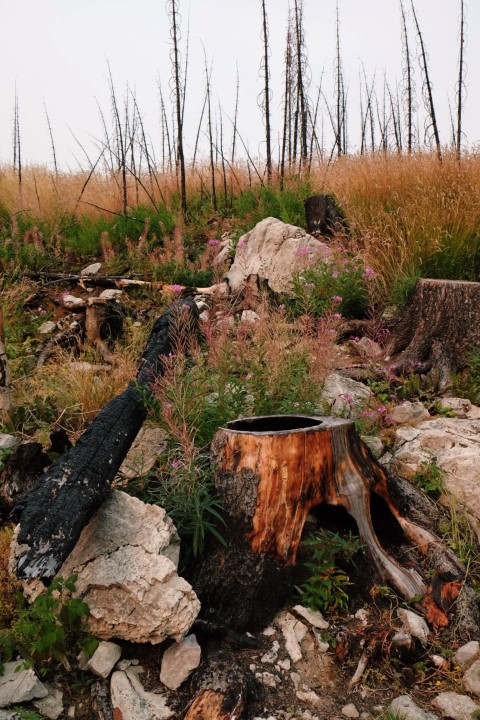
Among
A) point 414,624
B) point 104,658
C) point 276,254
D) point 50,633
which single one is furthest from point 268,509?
point 276,254

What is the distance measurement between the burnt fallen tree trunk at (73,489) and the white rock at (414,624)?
5.23ft

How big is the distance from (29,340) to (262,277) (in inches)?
115

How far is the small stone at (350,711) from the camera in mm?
2408

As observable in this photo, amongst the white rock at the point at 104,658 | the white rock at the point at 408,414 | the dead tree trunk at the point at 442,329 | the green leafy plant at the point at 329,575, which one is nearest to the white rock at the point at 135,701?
the white rock at the point at 104,658

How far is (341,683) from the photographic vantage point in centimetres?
257

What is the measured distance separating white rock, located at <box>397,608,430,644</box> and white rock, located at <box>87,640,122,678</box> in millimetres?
1351

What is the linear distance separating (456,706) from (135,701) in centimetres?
135

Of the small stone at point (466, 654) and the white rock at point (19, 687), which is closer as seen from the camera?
the white rock at point (19, 687)

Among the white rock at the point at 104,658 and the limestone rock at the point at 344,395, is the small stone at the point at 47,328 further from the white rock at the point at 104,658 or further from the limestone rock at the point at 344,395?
the white rock at the point at 104,658

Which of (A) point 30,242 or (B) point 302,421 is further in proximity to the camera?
(A) point 30,242

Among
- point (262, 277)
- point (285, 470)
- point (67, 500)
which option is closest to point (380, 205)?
point (262, 277)

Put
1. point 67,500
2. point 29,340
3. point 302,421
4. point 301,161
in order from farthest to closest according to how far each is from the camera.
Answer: point 301,161 → point 29,340 → point 302,421 → point 67,500

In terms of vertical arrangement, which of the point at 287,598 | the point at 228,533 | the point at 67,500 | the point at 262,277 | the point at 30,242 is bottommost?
the point at 287,598

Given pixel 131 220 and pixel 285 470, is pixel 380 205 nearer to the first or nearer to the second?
pixel 131 220
